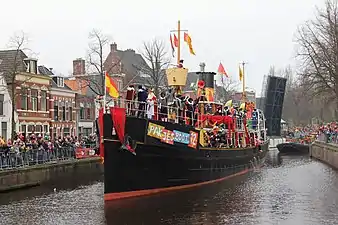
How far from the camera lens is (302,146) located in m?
55.4

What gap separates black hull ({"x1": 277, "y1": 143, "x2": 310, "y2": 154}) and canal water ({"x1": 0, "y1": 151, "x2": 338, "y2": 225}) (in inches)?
1144

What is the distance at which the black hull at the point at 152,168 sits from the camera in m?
19.9

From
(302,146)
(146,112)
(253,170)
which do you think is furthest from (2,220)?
(302,146)

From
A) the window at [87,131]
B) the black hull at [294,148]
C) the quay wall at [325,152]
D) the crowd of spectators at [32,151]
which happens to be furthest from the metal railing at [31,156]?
the black hull at [294,148]

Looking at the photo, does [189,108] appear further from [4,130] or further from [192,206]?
[4,130]

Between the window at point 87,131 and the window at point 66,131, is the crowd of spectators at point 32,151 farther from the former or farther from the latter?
the window at point 87,131

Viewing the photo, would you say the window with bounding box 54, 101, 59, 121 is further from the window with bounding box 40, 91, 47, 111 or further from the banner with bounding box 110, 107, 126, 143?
the banner with bounding box 110, 107, 126, 143

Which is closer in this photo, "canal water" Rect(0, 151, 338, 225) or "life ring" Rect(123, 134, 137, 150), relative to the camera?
"canal water" Rect(0, 151, 338, 225)

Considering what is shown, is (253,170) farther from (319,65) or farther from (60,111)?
(60,111)

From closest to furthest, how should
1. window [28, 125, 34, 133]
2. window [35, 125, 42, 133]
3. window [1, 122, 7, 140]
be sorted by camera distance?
1. window [1, 122, 7, 140]
2. window [28, 125, 34, 133]
3. window [35, 125, 42, 133]

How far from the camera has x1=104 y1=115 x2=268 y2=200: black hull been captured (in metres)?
19.9

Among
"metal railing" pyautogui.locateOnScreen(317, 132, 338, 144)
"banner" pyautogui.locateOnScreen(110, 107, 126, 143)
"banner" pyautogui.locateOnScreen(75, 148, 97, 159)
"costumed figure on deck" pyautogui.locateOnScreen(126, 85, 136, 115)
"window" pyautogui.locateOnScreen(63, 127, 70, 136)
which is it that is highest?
"costumed figure on deck" pyautogui.locateOnScreen(126, 85, 136, 115)

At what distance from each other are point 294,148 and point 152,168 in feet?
122

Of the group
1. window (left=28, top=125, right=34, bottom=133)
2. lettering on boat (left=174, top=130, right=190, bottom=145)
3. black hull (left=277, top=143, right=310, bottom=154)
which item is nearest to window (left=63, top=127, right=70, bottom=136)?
window (left=28, top=125, right=34, bottom=133)
